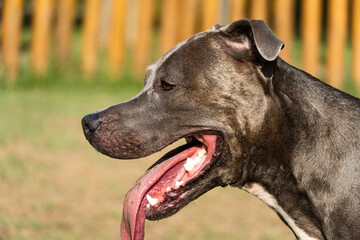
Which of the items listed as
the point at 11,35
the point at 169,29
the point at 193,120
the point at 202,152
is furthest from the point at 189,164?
the point at 11,35

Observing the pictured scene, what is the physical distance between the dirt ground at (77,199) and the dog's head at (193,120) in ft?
5.46

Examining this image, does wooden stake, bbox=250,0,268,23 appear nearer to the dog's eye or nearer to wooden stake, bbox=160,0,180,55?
wooden stake, bbox=160,0,180,55

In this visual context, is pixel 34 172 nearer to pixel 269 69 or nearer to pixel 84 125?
pixel 84 125

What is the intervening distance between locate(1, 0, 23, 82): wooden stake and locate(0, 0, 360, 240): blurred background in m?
0.02

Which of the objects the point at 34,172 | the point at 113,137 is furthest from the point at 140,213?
the point at 34,172

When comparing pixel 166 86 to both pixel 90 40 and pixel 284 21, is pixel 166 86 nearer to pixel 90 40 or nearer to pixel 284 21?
pixel 284 21

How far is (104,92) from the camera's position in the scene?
35.9 feet

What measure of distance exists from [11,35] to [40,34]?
0.49 m

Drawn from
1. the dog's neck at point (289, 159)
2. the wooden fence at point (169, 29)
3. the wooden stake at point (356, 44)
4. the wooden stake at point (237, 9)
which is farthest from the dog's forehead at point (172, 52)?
the wooden stake at point (356, 44)

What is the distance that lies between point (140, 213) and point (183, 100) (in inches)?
28.9

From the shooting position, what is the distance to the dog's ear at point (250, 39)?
3.54 metres

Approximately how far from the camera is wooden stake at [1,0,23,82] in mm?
10969

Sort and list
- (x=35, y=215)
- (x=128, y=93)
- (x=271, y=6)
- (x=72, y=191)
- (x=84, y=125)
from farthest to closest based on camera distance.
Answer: (x=271, y=6) → (x=128, y=93) → (x=72, y=191) → (x=35, y=215) → (x=84, y=125)

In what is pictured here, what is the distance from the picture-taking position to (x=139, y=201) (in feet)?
12.7
